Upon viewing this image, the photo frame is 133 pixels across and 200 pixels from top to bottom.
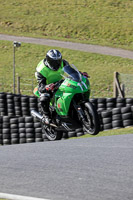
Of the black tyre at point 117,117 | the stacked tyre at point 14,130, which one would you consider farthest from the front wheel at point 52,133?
the stacked tyre at point 14,130

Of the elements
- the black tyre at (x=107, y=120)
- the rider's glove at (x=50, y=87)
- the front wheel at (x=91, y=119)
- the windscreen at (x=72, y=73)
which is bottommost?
the black tyre at (x=107, y=120)

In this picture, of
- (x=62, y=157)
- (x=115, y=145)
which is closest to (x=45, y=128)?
(x=115, y=145)

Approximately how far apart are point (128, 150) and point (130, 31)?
115 feet

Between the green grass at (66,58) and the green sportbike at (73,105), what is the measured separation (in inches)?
673

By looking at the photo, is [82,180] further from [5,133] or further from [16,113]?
[16,113]

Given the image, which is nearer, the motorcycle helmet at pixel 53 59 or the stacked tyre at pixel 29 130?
the motorcycle helmet at pixel 53 59

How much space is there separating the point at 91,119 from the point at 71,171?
110 inches

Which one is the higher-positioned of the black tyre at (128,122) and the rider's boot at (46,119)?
the rider's boot at (46,119)

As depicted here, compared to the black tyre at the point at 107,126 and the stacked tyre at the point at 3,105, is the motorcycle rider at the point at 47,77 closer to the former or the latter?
the black tyre at the point at 107,126

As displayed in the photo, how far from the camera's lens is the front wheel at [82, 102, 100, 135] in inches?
370

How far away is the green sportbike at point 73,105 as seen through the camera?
9547 millimetres

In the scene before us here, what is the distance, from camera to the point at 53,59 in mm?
10562

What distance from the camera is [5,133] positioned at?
14586mm

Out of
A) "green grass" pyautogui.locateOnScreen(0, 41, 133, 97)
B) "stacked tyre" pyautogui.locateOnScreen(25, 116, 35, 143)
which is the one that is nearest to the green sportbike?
"stacked tyre" pyautogui.locateOnScreen(25, 116, 35, 143)
